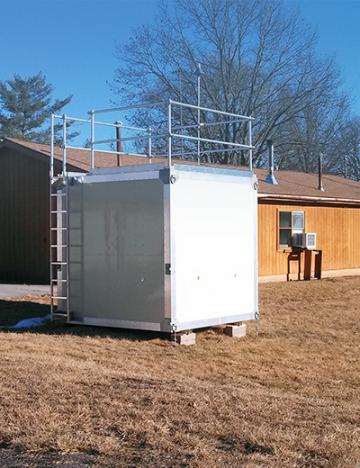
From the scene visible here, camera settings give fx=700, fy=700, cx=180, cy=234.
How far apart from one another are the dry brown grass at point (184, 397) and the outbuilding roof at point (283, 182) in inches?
365

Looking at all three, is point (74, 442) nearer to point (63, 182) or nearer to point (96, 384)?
point (96, 384)

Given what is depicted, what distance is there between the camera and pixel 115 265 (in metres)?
11.6

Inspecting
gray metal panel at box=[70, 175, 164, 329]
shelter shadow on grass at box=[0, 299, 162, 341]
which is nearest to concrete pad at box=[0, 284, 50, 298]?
shelter shadow on grass at box=[0, 299, 162, 341]

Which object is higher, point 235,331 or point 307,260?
point 307,260

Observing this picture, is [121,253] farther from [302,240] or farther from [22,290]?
[302,240]

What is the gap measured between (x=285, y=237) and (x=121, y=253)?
12781mm

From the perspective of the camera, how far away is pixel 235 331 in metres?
11.9

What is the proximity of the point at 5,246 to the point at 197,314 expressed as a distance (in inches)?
512

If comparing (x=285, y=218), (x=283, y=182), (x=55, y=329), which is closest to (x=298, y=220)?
(x=285, y=218)

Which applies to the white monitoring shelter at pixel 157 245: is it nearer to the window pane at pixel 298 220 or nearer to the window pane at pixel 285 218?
the window pane at pixel 285 218

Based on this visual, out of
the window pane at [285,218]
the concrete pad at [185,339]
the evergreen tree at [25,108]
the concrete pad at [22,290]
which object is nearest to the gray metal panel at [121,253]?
the concrete pad at [185,339]

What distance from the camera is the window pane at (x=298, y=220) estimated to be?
78.0ft

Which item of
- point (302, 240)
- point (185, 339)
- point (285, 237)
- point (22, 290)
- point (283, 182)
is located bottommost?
point (185, 339)

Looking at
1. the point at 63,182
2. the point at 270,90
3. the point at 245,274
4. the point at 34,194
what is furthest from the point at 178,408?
the point at 270,90
